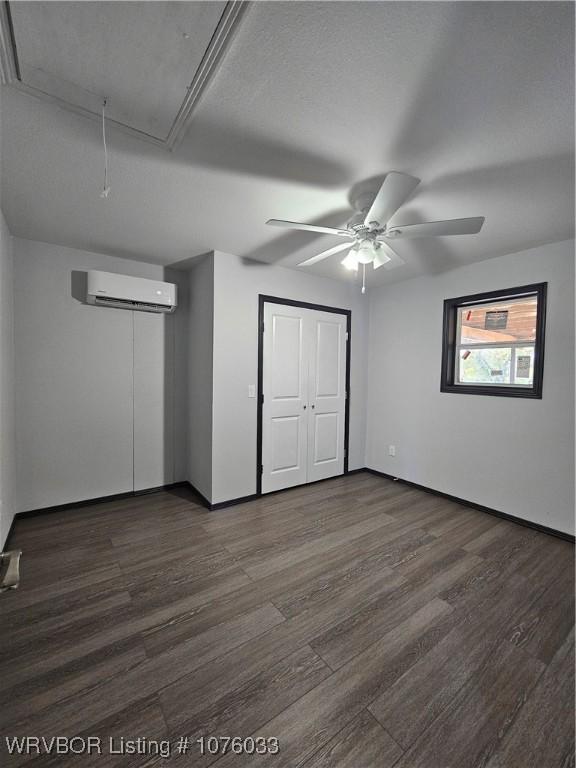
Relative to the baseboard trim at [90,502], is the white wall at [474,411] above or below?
above

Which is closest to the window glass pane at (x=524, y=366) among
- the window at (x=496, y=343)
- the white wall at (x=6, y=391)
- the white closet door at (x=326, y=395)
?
the window at (x=496, y=343)

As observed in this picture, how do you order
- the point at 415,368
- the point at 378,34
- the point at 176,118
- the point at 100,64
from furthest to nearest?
the point at 415,368
the point at 176,118
the point at 100,64
the point at 378,34

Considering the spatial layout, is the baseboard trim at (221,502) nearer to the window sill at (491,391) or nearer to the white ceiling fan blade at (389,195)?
the window sill at (491,391)

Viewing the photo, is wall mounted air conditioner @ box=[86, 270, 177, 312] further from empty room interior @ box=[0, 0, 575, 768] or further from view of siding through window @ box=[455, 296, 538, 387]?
view of siding through window @ box=[455, 296, 538, 387]

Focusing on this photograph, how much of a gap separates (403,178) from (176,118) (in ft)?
3.48

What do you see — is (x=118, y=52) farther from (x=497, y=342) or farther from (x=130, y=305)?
(x=497, y=342)

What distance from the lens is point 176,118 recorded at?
4.45 feet

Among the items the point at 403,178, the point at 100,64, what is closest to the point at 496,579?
the point at 403,178

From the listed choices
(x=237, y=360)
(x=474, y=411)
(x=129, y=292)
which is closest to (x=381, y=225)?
(x=237, y=360)

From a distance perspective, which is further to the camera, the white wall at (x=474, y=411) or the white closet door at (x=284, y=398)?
the white closet door at (x=284, y=398)

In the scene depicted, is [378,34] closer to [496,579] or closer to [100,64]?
[100,64]

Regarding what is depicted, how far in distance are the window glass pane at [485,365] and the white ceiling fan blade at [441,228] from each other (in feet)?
5.77

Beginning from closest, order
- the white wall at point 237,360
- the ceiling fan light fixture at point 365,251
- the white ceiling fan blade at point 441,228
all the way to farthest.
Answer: the white ceiling fan blade at point 441,228, the ceiling fan light fixture at point 365,251, the white wall at point 237,360

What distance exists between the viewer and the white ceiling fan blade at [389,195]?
1416 mm
